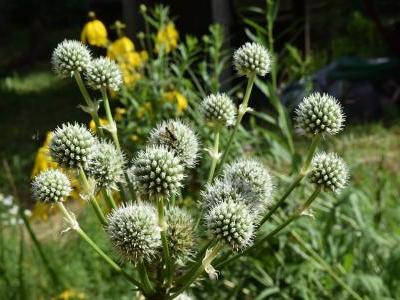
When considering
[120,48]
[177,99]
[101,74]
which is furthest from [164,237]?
[120,48]

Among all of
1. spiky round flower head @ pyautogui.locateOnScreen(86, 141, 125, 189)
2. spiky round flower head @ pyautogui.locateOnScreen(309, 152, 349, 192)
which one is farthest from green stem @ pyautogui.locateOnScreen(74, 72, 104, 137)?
spiky round flower head @ pyautogui.locateOnScreen(309, 152, 349, 192)

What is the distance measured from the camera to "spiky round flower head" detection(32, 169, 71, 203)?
1.54 metres

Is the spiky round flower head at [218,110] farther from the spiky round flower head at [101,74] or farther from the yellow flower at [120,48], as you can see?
the yellow flower at [120,48]

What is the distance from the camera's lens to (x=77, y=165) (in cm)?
153

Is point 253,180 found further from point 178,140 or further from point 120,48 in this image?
point 120,48

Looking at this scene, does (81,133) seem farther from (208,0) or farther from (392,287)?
(208,0)

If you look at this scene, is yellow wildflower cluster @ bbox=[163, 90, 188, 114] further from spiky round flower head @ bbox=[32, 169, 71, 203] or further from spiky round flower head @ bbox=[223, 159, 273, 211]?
spiky round flower head @ bbox=[32, 169, 71, 203]

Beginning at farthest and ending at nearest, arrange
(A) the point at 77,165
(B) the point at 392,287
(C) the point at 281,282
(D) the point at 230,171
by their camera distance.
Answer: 1. (C) the point at 281,282
2. (B) the point at 392,287
3. (D) the point at 230,171
4. (A) the point at 77,165

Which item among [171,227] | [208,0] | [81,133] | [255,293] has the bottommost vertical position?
[255,293]

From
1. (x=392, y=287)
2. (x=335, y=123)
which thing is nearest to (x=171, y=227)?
(x=335, y=123)

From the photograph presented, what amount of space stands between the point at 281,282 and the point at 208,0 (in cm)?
678

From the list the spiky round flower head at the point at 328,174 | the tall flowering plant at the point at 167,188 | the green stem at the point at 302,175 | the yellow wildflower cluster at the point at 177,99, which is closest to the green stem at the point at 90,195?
the tall flowering plant at the point at 167,188

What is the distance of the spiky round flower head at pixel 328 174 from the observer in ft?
5.15

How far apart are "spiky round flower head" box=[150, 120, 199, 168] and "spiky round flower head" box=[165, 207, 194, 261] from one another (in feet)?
0.45
